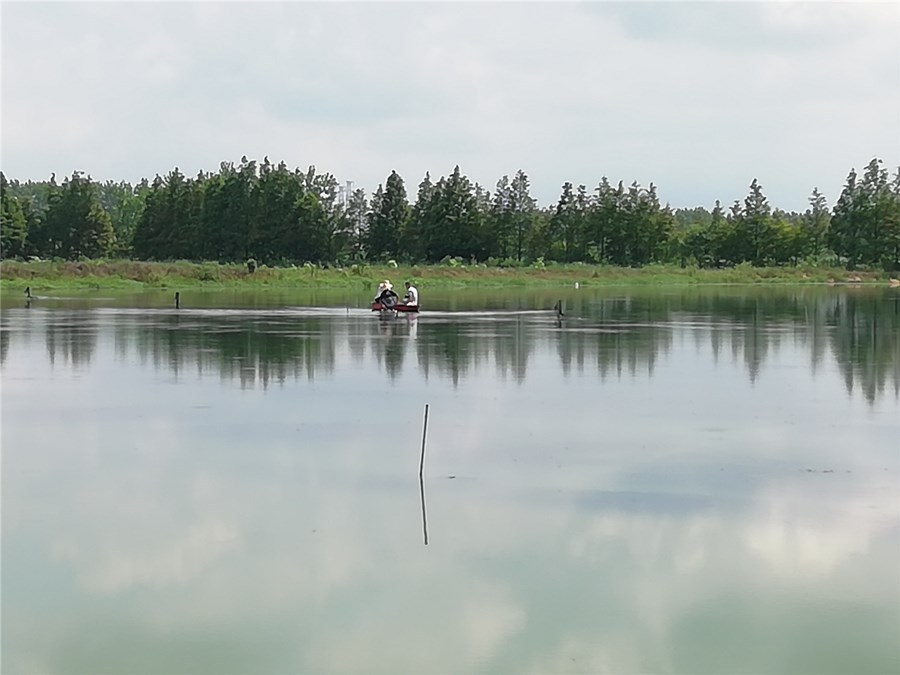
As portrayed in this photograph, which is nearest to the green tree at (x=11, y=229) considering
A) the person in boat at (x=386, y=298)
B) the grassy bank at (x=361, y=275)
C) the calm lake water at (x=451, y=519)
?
the grassy bank at (x=361, y=275)

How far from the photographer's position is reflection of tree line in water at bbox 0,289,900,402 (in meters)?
19.2

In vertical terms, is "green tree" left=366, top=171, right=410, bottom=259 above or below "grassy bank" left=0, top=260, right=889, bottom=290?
above

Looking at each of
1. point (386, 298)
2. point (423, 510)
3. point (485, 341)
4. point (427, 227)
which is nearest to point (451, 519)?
point (423, 510)

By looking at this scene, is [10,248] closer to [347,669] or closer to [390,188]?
[390,188]

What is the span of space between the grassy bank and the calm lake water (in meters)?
34.0

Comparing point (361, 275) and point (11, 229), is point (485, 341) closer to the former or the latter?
point (361, 275)

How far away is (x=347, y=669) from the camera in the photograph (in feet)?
21.6

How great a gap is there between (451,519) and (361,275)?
50221 mm

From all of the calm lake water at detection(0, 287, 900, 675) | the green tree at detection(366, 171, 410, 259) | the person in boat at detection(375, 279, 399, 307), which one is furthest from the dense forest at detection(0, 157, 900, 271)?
the calm lake water at detection(0, 287, 900, 675)

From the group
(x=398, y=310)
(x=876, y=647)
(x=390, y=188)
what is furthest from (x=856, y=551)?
(x=390, y=188)

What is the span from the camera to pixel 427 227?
73.9 meters

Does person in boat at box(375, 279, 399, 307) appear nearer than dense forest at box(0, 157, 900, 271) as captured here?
Yes

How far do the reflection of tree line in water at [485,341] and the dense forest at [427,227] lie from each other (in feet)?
127

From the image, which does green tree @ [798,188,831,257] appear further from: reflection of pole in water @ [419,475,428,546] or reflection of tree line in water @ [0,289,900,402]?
reflection of pole in water @ [419,475,428,546]
